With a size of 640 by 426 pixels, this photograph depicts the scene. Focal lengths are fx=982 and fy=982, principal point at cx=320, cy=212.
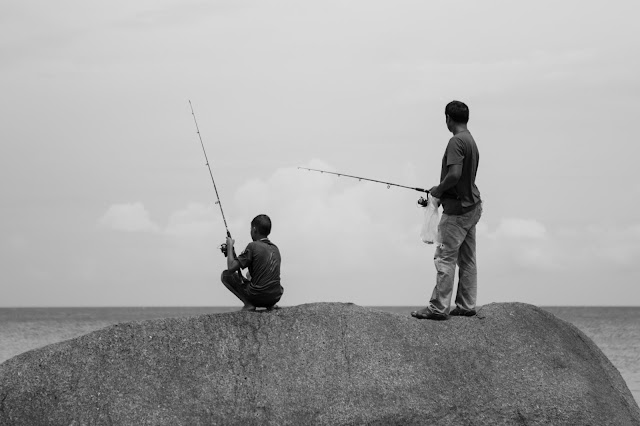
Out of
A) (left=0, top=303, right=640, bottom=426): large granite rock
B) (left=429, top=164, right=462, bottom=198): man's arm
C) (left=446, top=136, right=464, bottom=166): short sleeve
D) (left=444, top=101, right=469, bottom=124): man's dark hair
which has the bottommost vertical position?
(left=0, top=303, right=640, bottom=426): large granite rock

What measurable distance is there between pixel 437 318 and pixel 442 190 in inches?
51.3

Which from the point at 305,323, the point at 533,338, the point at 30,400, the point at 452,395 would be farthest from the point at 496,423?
the point at 30,400

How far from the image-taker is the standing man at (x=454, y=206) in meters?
9.86

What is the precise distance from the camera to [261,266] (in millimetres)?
9453

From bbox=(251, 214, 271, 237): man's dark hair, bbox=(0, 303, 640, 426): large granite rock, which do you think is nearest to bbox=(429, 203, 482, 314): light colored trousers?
bbox=(0, 303, 640, 426): large granite rock

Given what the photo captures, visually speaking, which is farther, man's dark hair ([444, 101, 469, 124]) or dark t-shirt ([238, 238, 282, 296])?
man's dark hair ([444, 101, 469, 124])

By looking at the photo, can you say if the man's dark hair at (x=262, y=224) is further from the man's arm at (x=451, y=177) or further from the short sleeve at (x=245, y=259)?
the man's arm at (x=451, y=177)

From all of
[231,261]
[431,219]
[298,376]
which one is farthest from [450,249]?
[231,261]

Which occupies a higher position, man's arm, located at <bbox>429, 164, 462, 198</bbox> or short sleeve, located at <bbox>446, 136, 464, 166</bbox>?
short sleeve, located at <bbox>446, 136, 464, 166</bbox>

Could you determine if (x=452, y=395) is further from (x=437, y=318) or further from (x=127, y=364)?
(x=127, y=364)

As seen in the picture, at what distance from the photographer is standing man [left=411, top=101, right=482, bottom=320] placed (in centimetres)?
986

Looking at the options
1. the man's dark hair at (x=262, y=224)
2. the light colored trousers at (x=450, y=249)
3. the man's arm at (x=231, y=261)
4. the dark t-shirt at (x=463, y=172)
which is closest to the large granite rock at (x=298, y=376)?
the light colored trousers at (x=450, y=249)

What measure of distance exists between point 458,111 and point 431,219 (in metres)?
1.14

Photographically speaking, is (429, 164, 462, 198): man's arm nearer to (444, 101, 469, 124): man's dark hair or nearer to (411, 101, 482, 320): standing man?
(411, 101, 482, 320): standing man
